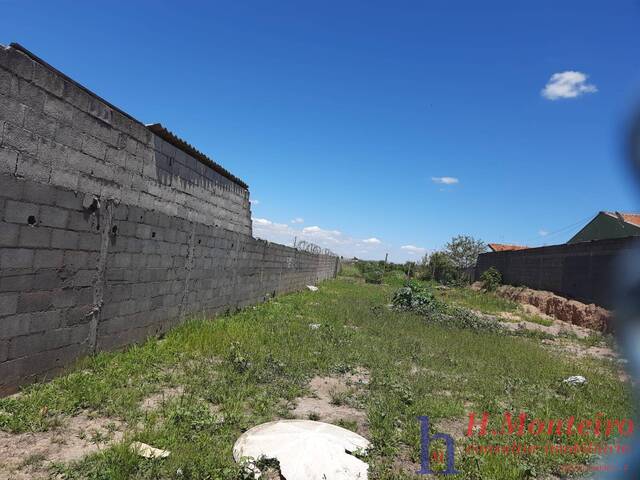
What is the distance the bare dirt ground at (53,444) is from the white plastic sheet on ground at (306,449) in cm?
101

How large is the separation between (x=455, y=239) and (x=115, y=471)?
35760 mm

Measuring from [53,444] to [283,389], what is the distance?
225 cm

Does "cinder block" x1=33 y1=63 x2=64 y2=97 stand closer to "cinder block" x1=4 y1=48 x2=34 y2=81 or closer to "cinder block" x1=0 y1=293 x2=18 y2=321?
"cinder block" x1=4 y1=48 x2=34 y2=81

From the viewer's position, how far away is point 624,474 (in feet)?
2.39

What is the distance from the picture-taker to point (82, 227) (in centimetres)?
455

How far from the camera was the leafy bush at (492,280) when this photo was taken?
74.2 ft

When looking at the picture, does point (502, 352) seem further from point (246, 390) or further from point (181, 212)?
point (181, 212)

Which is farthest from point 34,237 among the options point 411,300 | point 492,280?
point 492,280

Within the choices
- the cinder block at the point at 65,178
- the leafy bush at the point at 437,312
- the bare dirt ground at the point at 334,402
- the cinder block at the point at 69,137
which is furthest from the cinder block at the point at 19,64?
the leafy bush at the point at 437,312

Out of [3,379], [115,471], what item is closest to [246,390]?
[115,471]

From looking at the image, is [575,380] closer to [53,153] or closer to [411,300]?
[53,153]

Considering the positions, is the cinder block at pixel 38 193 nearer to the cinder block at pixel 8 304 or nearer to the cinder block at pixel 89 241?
the cinder block at pixel 89 241

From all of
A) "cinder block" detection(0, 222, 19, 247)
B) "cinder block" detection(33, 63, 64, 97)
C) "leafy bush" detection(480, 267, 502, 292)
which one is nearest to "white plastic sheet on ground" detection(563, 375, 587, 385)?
"cinder block" detection(0, 222, 19, 247)
